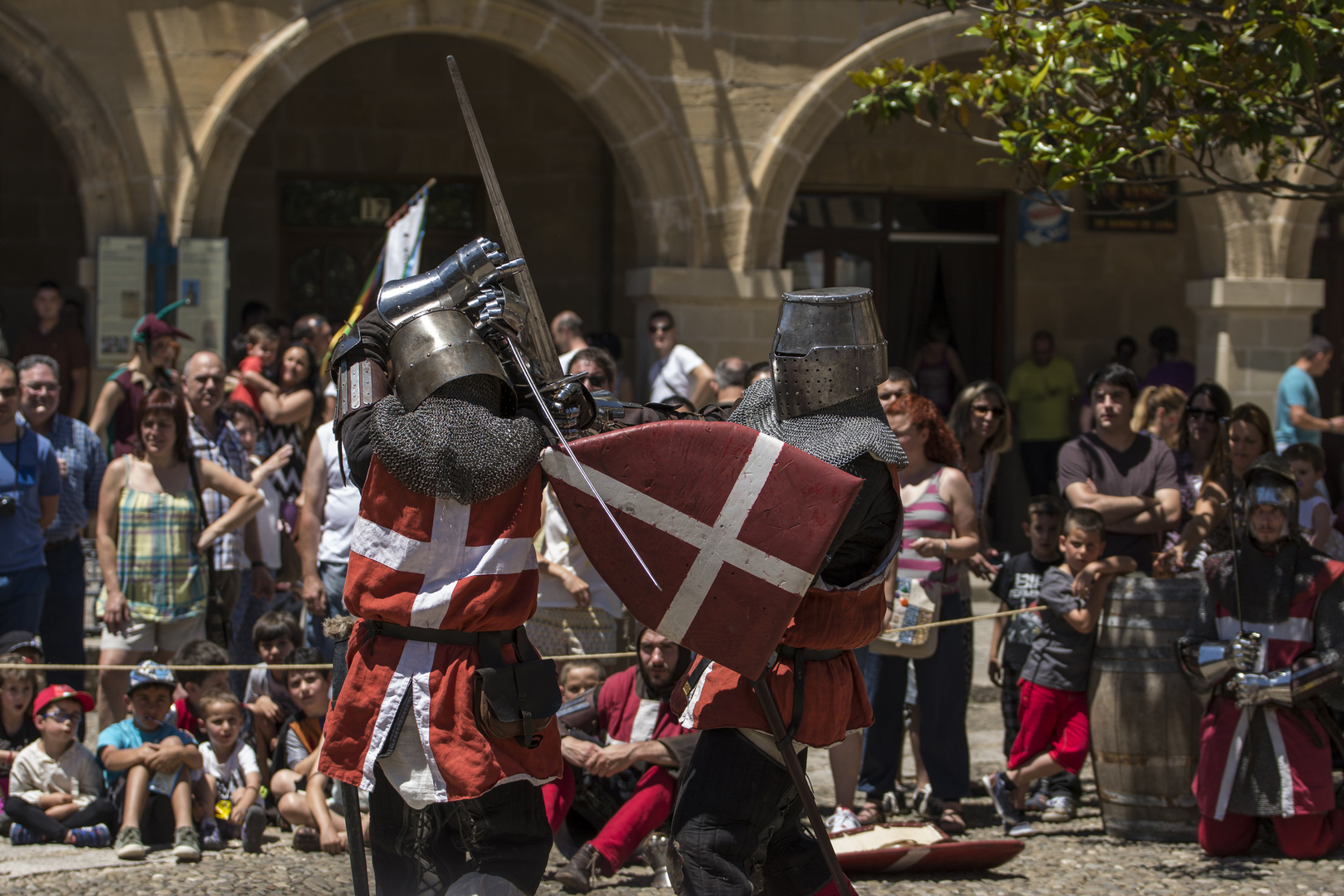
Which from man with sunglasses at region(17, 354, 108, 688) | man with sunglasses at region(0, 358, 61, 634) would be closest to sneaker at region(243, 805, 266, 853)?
man with sunglasses at region(0, 358, 61, 634)

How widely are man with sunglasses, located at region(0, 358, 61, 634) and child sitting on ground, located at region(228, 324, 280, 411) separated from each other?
3.70ft

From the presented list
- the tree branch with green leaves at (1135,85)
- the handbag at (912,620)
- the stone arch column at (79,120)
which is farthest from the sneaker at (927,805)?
the stone arch column at (79,120)

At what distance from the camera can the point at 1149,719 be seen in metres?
5.00

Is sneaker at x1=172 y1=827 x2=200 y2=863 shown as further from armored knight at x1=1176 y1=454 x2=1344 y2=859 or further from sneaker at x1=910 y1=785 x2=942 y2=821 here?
armored knight at x1=1176 y1=454 x2=1344 y2=859

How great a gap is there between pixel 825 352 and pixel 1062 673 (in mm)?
2377

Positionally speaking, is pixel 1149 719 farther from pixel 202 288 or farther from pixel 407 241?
pixel 202 288

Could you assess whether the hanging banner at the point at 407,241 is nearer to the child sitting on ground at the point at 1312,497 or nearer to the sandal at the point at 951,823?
the sandal at the point at 951,823

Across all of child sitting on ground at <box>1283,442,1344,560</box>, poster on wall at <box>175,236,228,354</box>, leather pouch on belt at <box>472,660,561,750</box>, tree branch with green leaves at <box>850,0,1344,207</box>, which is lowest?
leather pouch on belt at <box>472,660,561,750</box>

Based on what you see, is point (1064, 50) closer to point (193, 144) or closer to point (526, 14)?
point (526, 14)

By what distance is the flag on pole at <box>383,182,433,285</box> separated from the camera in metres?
6.62

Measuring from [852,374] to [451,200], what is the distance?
24.7 ft

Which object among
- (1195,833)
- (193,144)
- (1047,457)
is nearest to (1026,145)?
(1195,833)

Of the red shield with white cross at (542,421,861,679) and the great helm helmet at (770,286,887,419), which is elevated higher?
the great helm helmet at (770,286,887,419)

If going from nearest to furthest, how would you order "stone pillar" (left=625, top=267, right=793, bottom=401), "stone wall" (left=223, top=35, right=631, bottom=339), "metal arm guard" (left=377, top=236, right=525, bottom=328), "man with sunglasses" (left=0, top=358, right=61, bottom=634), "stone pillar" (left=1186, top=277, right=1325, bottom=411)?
"metal arm guard" (left=377, top=236, right=525, bottom=328) < "man with sunglasses" (left=0, top=358, right=61, bottom=634) < "stone pillar" (left=625, top=267, right=793, bottom=401) < "stone pillar" (left=1186, top=277, right=1325, bottom=411) < "stone wall" (left=223, top=35, right=631, bottom=339)
